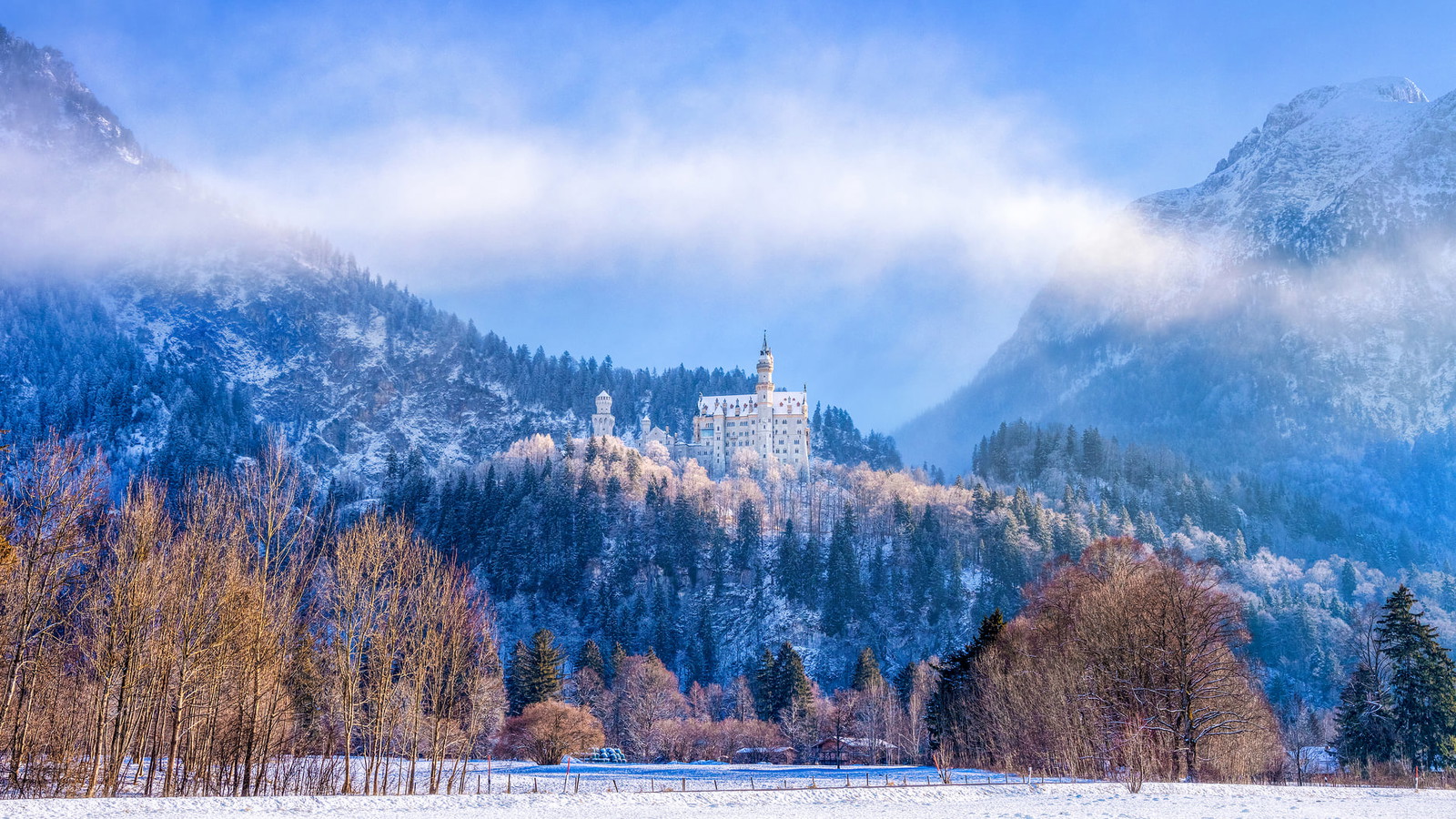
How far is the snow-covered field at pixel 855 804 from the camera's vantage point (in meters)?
29.4

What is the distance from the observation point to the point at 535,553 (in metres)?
180

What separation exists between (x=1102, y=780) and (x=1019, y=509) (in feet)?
434

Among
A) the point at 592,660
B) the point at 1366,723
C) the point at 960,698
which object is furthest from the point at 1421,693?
the point at 592,660

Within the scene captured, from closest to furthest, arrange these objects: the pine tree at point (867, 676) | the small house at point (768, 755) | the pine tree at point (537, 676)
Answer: the pine tree at point (537, 676) → the small house at point (768, 755) → the pine tree at point (867, 676)

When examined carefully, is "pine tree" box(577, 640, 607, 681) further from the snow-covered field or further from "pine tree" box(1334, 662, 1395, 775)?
the snow-covered field

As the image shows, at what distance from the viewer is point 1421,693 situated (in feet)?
227

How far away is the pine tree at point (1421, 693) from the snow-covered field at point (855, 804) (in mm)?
25444

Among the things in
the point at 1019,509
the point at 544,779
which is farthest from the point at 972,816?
the point at 1019,509

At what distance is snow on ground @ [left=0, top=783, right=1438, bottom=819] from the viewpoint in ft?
96.5

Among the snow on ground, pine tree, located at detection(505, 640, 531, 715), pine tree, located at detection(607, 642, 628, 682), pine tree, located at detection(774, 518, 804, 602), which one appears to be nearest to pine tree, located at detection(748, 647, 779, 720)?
pine tree, located at detection(607, 642, 628, 682)

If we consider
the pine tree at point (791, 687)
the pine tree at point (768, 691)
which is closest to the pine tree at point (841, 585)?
the pine tree at point (768, 691)

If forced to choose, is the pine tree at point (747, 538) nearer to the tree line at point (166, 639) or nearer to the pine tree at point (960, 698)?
the pine tree at point (960, 698)

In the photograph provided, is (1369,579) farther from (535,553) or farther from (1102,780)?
(1102,780)

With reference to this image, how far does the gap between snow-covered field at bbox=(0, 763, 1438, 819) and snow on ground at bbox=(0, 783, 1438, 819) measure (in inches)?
1.5
